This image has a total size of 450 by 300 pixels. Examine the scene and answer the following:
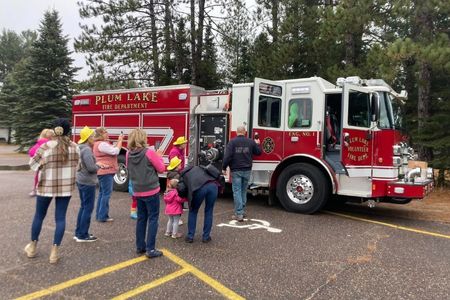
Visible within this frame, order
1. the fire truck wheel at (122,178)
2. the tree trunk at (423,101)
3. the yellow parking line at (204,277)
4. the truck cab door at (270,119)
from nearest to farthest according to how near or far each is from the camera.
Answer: the yellow parking line at (204,277) → the truck cab door at (270,119) → the fire truck wheel at (122,178) → the tree trunk at (423,101)

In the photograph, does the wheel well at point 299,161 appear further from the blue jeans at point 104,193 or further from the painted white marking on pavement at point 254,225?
the blue jeans at point 104,193

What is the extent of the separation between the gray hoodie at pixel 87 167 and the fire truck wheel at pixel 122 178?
508 centimetres

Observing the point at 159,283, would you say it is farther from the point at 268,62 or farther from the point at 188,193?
the point at 268,62

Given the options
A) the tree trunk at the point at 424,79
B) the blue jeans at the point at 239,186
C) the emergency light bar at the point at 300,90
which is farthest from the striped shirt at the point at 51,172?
the tree trunk at the point at 424,79

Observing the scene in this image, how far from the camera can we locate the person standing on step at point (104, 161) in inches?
261

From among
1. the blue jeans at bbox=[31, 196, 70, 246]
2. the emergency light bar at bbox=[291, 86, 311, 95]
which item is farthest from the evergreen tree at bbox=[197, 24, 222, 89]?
the blue jeans at bbox=[31, 196, 70, 246]

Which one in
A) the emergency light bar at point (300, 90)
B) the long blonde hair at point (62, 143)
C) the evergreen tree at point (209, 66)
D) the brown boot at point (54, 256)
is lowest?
the brown boot at point (54, 256)

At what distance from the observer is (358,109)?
304 inches

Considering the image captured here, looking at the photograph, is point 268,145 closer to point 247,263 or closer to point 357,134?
point 357,134

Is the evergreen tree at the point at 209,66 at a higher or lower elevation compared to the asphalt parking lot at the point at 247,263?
higher

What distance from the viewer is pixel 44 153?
4941mm

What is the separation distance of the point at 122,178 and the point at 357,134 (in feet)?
20.9

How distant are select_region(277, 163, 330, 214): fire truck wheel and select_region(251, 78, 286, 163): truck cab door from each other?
465mm

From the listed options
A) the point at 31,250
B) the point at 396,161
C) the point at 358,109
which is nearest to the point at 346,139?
the point at 358,109
